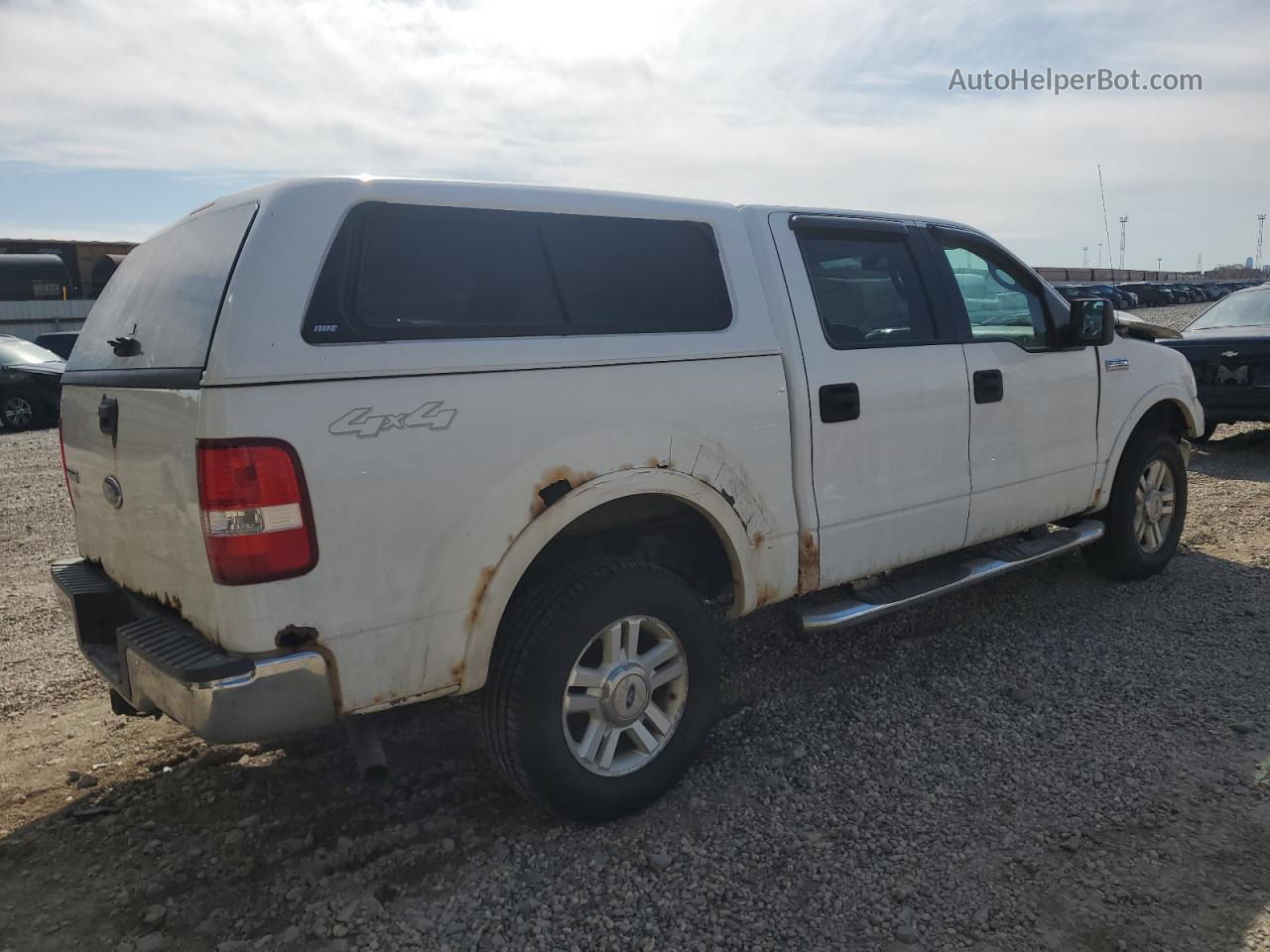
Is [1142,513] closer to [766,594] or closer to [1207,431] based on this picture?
[766,594]

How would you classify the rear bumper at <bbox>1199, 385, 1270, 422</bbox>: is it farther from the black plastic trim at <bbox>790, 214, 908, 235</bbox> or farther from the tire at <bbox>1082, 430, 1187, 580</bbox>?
the black plastic trim at <bbox>790, 214, 908, 235</bbox>

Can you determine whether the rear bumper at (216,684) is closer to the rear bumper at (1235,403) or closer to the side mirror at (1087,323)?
the side mirror at (1087,323)

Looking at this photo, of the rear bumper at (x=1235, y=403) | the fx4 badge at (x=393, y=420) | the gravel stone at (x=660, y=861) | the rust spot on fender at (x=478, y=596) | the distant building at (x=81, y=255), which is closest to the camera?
the fx4 badge at (x=393, y=420)

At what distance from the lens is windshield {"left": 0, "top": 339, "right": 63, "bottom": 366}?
14320mm

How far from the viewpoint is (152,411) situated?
8.83ft

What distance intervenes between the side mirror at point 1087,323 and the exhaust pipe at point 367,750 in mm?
3684

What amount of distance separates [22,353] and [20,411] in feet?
3.05

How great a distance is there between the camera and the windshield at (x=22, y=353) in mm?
14320

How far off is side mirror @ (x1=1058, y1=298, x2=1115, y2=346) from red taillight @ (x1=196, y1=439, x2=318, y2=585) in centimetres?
378

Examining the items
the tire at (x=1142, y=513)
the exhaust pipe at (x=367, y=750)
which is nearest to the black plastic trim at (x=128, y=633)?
the exhaust pipe at (x=367, y=750)

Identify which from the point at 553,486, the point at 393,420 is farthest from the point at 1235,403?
the point at 393,420

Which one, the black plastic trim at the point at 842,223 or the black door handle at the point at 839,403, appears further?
the black plastic trim at the point at 842,223

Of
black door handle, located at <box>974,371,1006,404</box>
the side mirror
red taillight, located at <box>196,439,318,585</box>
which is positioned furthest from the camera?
the side mirror

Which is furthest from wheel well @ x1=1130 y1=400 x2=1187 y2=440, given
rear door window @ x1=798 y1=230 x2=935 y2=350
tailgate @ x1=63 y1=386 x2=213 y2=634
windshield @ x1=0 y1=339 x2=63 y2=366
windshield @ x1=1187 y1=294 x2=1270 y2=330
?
windshield @ x1=0 y1=339 x2=63 y2=366
